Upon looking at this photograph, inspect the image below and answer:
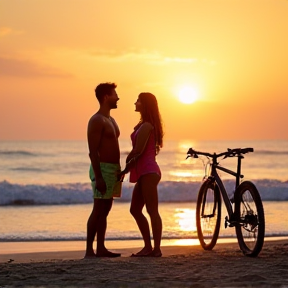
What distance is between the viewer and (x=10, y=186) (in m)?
20.4

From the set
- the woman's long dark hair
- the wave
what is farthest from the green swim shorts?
the wave

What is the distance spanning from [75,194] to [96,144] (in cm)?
1338

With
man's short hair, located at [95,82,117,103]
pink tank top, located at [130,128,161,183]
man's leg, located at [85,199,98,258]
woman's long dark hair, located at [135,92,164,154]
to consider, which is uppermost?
man's short hair, located at [95,82,117,103]

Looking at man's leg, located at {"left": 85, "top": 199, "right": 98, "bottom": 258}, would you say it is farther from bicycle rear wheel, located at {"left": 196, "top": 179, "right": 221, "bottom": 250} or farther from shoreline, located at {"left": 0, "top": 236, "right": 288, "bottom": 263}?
bicycle rear wheel, located at {"left": 196, "top": 179, "right": 221, "bottom": 250}

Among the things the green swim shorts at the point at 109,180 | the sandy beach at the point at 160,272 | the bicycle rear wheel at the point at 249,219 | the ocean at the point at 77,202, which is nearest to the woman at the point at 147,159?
the green swim shorts at the point at 109,180

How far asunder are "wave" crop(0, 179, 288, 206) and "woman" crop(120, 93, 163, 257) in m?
10.9

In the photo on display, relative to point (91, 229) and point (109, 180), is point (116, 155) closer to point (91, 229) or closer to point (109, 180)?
point (109, 180)

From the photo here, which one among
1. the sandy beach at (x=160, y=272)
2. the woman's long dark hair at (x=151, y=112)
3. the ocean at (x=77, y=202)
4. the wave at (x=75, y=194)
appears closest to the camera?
the sandy beach at (x=160, y=272)

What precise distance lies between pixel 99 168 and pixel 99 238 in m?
0.80

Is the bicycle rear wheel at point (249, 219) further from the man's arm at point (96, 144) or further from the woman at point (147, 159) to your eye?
the man's arm at point (96, 144)

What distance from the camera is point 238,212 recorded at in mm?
7547

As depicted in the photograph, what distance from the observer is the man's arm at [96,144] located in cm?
736

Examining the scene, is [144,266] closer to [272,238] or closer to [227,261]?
[227,261]

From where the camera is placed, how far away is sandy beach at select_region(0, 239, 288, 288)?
5562 millimetres
